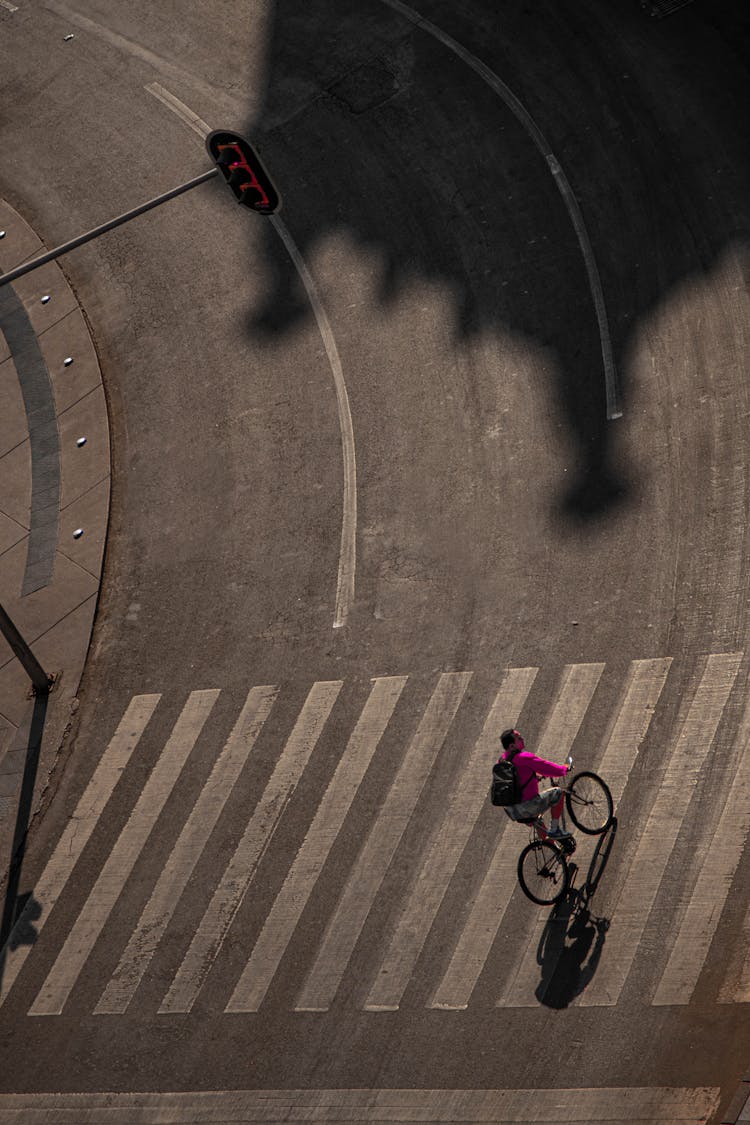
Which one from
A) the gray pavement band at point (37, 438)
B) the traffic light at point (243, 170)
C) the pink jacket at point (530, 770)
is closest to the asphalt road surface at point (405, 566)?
the gray pavement band at point (37, 438)

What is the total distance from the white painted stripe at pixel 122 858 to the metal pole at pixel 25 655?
2263mm

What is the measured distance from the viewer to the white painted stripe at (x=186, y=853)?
15656 millimetres

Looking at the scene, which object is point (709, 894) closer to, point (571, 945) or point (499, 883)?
point (571, 945)

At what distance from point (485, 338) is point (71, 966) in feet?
35.9

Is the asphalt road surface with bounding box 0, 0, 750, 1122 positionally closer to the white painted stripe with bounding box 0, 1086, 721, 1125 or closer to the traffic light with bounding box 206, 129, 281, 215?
the white painted stripe with bounding box 0, 1086, 721, 1125

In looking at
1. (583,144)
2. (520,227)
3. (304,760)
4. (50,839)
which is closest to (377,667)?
(304,760)

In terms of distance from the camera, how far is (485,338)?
69.2ft

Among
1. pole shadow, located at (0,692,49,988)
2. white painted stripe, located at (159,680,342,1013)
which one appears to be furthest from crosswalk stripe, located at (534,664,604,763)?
pole shadow, located at (0,692,49,988)

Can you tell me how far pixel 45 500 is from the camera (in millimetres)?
21172

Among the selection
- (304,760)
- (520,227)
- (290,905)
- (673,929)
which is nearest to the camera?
(673,929)

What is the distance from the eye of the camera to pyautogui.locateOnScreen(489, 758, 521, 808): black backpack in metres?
14.4

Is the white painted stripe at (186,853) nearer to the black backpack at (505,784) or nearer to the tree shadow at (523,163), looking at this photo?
the black backpack at (505,784)

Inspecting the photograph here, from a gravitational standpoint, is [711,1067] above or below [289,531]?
below

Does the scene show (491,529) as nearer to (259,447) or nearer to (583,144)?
(259,447)
